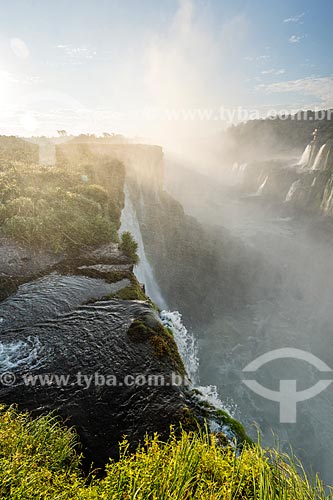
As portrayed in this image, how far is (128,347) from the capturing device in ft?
31.2

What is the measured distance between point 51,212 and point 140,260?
14.2 meters

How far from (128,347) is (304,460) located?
1737 centimetres

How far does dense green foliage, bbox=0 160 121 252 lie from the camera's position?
16.1 meters

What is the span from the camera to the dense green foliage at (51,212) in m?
16.1

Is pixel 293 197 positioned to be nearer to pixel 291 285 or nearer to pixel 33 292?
pixel 291 285

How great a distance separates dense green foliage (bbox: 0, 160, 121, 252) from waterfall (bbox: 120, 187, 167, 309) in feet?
23.5

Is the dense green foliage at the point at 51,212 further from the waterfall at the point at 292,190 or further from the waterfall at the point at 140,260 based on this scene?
the waterfall at the point at 292,190

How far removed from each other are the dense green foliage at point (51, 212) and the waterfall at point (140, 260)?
716 cm

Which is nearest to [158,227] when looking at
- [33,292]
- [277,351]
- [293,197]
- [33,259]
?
[277,351]

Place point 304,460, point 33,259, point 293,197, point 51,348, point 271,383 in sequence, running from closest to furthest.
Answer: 1. point 51,348
2. point 33,259
3. point 304,460
4. point 271,383
5. point 293,197

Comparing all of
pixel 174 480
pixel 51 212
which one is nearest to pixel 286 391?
pixel 51 212

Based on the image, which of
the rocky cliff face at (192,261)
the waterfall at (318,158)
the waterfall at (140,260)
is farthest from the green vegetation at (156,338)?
the waterfall at (318,158)

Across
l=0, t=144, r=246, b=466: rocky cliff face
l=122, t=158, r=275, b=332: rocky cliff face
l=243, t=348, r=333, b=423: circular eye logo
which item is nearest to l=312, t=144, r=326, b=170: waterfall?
l=122, t=158, r=275, b=332: rocky cliff face

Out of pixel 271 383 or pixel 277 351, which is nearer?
pixel 271 383
